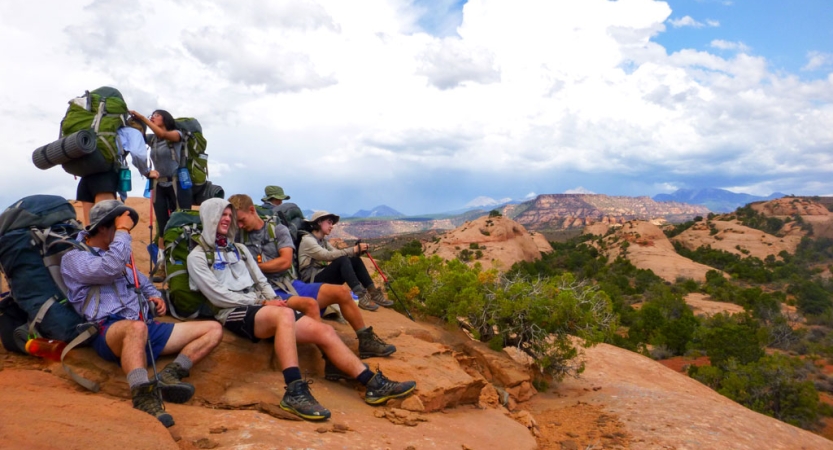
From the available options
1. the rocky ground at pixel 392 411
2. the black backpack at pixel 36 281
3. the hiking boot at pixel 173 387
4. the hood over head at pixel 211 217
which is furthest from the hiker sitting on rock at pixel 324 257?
the black backpack at pixel 36 281

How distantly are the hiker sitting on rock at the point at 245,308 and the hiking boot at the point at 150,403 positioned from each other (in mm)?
1089

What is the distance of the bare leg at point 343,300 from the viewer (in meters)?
5.72

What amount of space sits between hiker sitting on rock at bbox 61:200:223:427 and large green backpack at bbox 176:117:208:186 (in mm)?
2380

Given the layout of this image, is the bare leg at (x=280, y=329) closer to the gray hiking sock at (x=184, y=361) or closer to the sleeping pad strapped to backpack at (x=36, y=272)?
the gray hiking sock at (x=184, y=361)

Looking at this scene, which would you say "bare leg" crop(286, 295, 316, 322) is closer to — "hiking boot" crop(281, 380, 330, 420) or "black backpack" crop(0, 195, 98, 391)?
"hiking boot" crop(281, 380, 330, 420)

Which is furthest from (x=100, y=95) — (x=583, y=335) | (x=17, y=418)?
(x=583, y=335)

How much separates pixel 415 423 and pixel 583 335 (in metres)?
5.05

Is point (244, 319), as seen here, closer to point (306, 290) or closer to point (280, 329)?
point (280, 329)

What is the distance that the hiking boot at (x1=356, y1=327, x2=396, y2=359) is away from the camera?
592cm

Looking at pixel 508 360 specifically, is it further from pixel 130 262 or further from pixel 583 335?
pixel 130 262

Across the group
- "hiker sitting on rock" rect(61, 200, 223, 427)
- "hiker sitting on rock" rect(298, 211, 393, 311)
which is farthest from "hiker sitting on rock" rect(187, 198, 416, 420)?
"hiker sitting on rock" rect(298, 211, 393, 311)

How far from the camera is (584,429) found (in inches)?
276

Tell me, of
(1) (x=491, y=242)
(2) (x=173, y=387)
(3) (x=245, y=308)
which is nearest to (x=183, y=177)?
(3) (x=245, y=308)

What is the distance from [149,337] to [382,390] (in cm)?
209
